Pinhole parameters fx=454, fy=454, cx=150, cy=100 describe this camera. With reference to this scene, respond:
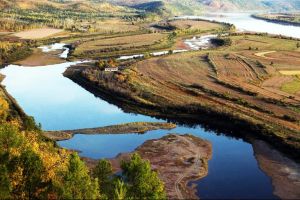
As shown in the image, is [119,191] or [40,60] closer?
[119,191]

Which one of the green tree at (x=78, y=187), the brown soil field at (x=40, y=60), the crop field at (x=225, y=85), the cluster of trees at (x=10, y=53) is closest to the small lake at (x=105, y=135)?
the crop field at (x=225, y=85)

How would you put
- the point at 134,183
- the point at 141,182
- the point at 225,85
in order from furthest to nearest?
the point at 225,85
the point at 134,183
the point at 141,182

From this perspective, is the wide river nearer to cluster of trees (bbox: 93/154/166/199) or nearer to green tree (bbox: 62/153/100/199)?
cluster of trees (bbox: 93/154/166/199)

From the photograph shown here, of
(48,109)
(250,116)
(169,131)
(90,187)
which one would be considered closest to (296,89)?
(250,116)

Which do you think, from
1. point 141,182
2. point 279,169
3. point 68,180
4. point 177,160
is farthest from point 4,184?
point 279,169

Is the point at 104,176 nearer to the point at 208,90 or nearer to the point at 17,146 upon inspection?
the point at 17,146

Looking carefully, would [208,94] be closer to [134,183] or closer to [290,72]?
[290,72]
